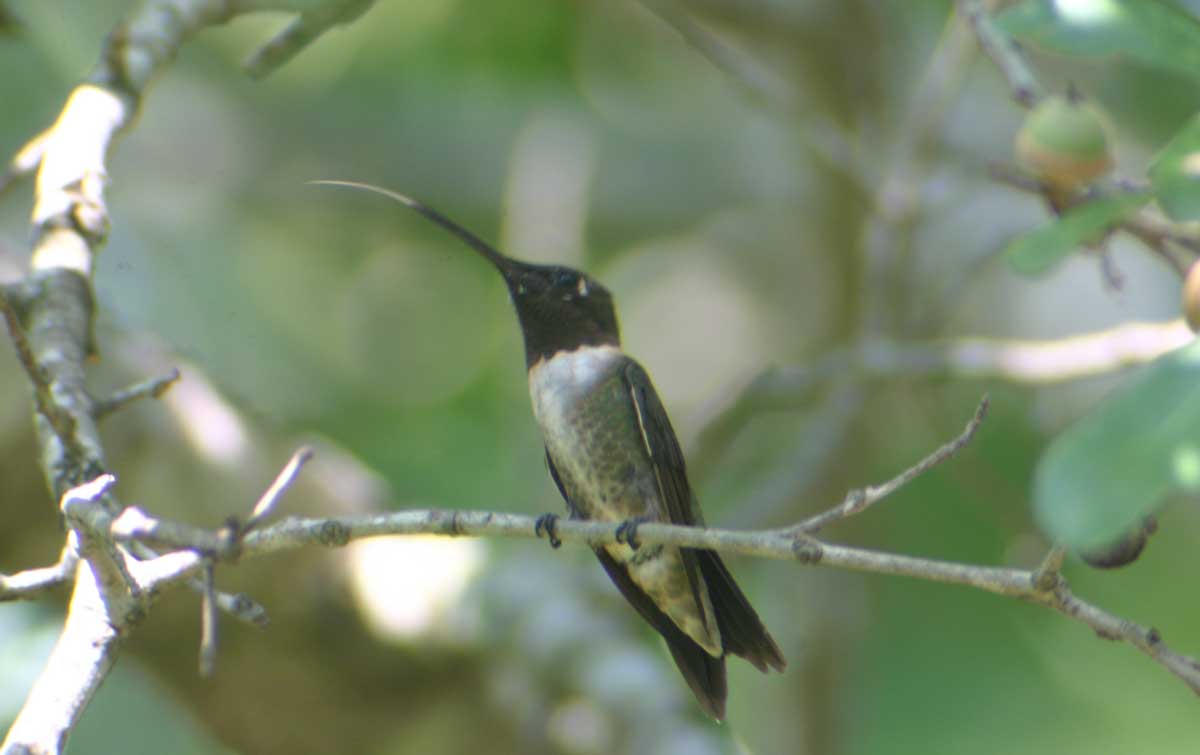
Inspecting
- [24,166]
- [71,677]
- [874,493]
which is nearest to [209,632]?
[71,677]

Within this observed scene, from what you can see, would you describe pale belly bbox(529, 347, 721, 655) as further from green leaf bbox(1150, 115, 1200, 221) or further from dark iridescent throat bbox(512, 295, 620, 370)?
green leaf bbox(1150, 115, 1200, 221)

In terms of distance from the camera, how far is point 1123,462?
1529mm

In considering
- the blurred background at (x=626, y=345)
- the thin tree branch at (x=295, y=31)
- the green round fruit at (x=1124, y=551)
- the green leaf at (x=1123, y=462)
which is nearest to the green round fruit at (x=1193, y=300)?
the green round fruit at (x=1124, y=551)

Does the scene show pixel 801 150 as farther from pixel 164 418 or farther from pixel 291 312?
pixel 164 418

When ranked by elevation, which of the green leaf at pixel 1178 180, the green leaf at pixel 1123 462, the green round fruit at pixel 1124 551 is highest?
the green leaf at pixel 1178 180

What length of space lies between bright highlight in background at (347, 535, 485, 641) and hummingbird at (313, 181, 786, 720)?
996 millimetres

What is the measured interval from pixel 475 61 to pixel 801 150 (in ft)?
5.50

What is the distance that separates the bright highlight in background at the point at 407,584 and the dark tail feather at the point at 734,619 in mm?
1375

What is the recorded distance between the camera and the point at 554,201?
18.6 feet

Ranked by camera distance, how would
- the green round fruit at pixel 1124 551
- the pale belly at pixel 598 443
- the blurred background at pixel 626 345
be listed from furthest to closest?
the blurred background at pixel 626 345 < the pale belly at pixel 598 443 < the green round fruit at pixel 1124 551

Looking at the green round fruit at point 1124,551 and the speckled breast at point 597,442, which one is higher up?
the green round fruit at point 1124,551

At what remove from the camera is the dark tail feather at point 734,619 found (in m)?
2.85

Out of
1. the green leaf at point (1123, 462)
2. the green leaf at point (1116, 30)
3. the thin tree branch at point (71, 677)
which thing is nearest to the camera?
the green leaf at point (1123, 462)

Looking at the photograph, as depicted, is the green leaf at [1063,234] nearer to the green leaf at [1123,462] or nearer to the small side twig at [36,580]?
the green leaf at [1123,462]
